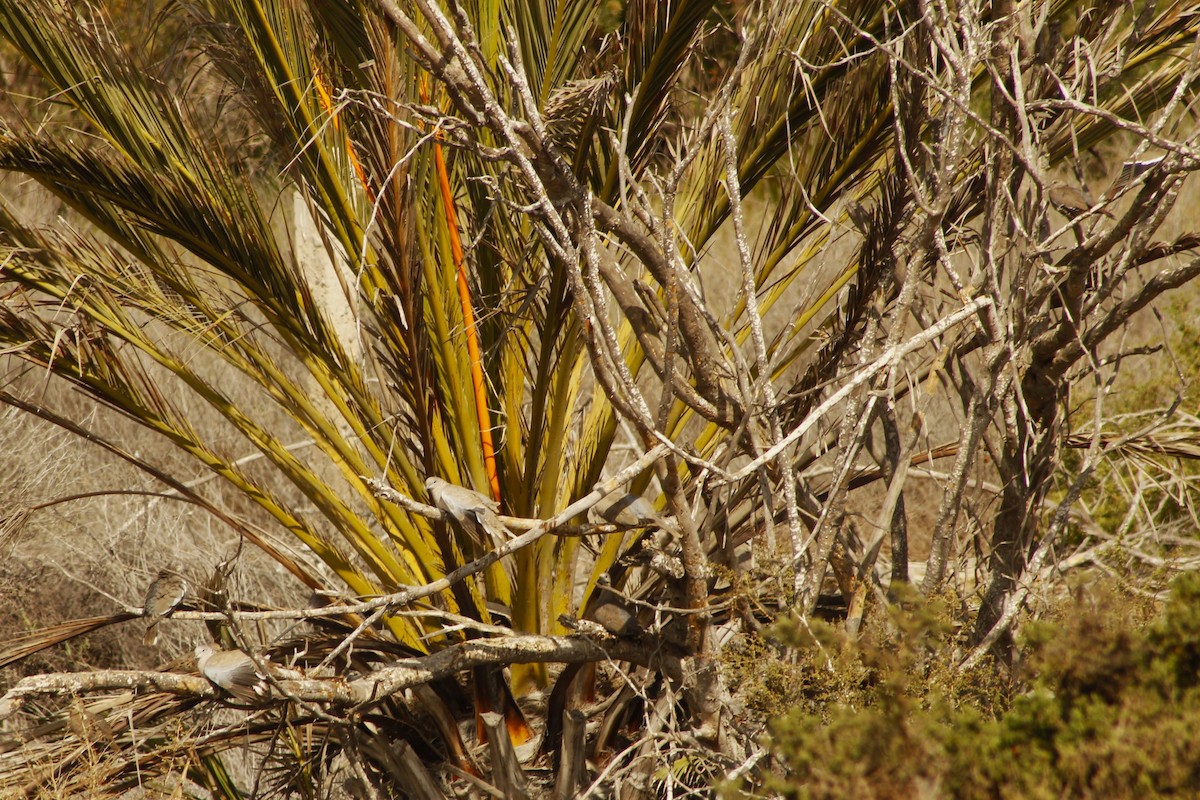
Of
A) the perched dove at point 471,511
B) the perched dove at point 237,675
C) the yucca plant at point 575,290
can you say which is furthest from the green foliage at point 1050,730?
the perched dove at point 237,675

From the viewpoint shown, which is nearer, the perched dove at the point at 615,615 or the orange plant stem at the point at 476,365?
the perched dove at the point at 615,615

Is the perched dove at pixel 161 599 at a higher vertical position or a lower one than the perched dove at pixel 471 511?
lower

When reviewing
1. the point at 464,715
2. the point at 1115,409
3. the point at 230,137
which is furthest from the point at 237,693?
the point at 1115,409

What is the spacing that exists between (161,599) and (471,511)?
0.74 meters

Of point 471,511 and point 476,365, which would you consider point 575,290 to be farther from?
point 476,365

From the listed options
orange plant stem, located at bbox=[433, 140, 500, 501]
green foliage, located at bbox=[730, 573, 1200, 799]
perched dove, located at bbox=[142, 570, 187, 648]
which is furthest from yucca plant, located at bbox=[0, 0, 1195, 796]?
green foliage, located at bbox=[730, 573, 1200, 799]

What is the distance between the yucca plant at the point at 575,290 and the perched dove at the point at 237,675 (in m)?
0.08

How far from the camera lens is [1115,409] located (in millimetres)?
4059

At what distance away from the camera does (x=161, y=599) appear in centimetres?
207

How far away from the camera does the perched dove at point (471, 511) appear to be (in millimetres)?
1910

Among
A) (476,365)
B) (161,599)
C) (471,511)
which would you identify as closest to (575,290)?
(471,511)

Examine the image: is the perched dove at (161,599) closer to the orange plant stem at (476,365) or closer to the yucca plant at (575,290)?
the yucca plant at (575,290)

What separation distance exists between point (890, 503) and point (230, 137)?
2859 mm

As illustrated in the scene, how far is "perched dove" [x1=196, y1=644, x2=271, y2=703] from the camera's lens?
1.88m
